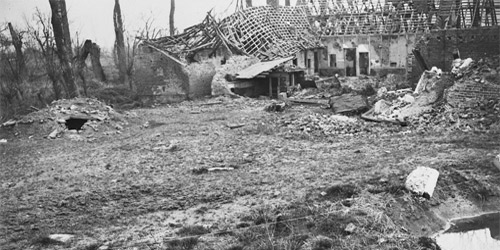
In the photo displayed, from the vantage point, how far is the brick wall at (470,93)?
468 inches

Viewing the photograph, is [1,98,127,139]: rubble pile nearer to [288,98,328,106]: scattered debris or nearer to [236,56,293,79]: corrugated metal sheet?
[288,98,328,106]: scattered debris

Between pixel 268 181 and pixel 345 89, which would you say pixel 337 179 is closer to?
pixel 268 181

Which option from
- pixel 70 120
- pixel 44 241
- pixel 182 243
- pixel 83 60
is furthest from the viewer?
pixel 83 60

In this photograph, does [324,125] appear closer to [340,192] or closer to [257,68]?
[340,192]

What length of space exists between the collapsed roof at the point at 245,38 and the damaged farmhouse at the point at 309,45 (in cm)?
5

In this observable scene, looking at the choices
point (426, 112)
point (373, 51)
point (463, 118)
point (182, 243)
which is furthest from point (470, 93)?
point (373, 51)

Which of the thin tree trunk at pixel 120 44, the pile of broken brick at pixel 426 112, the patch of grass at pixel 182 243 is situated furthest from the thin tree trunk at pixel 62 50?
the patch of grass at pixel 182 243

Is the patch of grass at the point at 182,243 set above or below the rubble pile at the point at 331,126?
below

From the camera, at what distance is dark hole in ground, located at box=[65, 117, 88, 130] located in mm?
14664

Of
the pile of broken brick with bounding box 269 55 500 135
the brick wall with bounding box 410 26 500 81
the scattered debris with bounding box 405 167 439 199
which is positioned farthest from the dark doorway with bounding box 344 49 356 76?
the scattered debris with bounding box 405 167 439 199

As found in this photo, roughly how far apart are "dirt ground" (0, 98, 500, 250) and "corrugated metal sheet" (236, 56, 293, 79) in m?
7.83

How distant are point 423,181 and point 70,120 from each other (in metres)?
10.9

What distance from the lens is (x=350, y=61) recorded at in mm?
28078

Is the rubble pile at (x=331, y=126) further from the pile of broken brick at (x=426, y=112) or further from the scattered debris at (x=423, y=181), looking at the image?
the scattered debris at (x=423, y=181)
